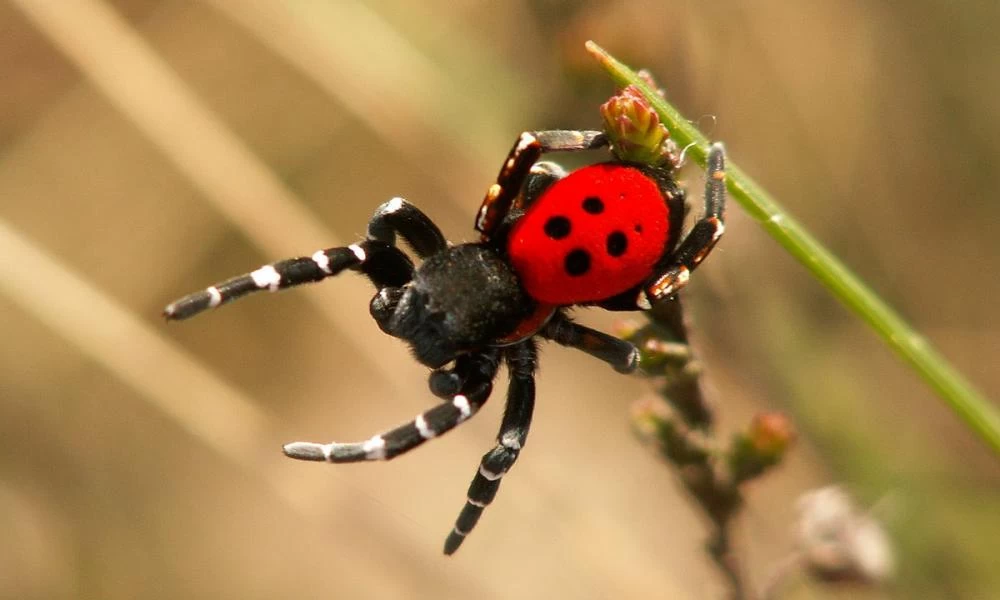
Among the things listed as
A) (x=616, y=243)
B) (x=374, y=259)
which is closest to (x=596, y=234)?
(x=616, y=243)

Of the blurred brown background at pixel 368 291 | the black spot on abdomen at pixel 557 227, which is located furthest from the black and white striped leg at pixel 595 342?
the blurred brown background at pixel 368 291

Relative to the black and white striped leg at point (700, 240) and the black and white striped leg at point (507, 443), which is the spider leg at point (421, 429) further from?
the black and white striped leg at point (700, 240)

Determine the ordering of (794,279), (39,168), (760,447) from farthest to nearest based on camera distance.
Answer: (39,168) → (794,279) → (760,447)

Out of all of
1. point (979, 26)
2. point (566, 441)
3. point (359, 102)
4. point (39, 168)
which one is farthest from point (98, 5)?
point (979, 26)

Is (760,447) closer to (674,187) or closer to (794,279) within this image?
(674,187)

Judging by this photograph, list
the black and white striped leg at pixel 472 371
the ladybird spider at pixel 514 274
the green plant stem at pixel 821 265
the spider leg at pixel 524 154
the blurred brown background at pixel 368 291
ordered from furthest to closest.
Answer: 1. the blurred brown background at pixel 368 291
2. the black and white striped leg at pixel 472 371
3. the spider leg at pixel 524 154
4. the ladybird spider at pixel 514 274
5. the green plant stem at pixel 821 265

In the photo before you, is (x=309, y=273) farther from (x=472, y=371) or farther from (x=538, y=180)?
(x=538, y=180)

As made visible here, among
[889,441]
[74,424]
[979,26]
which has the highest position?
[979,26]
